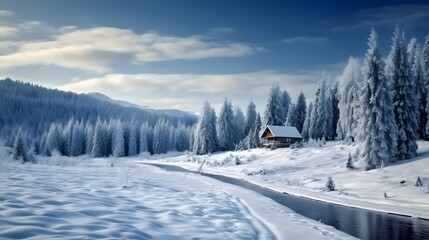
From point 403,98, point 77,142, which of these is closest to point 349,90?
point 403,98

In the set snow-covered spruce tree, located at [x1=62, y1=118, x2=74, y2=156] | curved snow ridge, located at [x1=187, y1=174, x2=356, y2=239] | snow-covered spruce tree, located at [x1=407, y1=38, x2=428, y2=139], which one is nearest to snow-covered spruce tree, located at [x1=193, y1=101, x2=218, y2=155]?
snow-covered spruce tree, located at [x1=407, y1=38, x2=428, y2=139]

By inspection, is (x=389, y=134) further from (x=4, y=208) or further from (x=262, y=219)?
(x=4, y=208)

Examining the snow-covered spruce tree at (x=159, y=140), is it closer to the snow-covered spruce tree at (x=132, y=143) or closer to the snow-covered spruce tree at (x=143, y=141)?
the snow-covered spruce tree at (x=143, y=141)

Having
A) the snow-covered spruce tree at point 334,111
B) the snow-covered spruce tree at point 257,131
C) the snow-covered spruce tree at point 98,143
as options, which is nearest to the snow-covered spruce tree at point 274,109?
the snow-covered spruce tree at point 257,131

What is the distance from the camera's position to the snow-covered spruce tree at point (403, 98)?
3900 centimetres

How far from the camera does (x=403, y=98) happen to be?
42.4 m

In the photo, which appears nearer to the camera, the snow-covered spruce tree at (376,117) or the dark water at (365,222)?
the dark water at (365,222)

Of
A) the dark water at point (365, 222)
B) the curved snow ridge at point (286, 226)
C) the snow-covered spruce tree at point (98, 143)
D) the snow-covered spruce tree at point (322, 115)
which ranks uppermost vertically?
the snow-covered spruce tree at point (322, 115)

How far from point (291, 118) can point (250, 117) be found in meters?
16.1

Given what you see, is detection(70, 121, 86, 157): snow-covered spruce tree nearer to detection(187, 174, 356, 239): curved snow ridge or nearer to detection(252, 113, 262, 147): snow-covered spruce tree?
detection(252, 113, 262, 147): snow-covered spruce tree

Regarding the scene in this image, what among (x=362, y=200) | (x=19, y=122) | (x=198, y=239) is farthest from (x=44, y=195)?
(x=19, y=122)

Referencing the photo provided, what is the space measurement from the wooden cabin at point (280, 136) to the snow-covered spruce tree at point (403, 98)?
90.6 ft

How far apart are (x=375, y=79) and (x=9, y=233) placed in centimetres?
4066

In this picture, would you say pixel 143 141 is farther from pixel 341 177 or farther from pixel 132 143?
pixel 341 177
